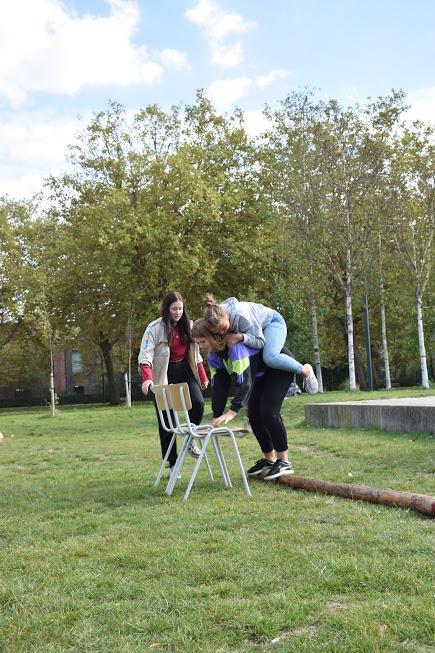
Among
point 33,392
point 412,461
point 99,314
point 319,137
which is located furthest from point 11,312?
point 412,461

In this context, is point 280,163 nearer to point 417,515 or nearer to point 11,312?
point 11,312

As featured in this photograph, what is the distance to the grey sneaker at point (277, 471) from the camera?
6.85m

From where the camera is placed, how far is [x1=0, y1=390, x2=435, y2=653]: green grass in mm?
2928

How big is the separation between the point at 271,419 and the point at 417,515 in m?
1.99

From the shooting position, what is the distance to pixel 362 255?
93.6 ft

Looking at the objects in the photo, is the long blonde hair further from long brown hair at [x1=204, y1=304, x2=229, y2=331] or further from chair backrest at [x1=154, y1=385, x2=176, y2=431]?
chair backrest at [x1=154, y1=385, x2=176, y2=431]

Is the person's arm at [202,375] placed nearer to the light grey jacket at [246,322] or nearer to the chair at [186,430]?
the chair at [186,430]

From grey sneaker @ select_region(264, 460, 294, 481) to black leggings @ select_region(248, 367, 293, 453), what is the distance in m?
0.14

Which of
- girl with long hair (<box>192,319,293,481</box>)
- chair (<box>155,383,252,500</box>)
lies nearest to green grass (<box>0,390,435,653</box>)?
chair (<box>155,383,252,500</box>)

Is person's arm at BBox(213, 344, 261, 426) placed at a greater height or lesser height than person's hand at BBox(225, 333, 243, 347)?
lesser

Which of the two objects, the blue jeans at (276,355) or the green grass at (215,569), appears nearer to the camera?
the green grass at (215,569)

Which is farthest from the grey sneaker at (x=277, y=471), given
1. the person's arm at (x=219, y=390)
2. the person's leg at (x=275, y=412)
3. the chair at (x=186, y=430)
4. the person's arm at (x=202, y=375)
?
the person's arm at (x=202, y=375)

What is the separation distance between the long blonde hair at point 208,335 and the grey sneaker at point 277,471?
136 cm

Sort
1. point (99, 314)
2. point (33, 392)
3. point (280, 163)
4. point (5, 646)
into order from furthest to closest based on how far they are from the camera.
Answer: point (33, 392) < point (99, 314) < point (280, 163) < point (5, 646)
